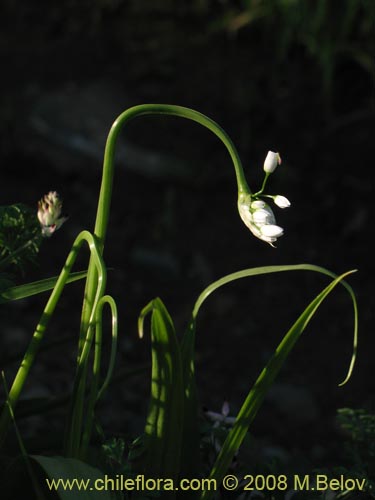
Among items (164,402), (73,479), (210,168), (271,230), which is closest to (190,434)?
(164,402)

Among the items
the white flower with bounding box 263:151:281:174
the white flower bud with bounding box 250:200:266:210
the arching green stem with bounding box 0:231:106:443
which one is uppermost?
the white flower with bounding box 263:151:281:174

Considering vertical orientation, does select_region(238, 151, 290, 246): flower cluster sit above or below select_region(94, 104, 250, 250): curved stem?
below

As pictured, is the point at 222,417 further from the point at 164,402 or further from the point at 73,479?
the point at 73,479

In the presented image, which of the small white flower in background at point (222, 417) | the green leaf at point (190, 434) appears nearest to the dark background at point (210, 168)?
the small white flower in background at point (222, 417)

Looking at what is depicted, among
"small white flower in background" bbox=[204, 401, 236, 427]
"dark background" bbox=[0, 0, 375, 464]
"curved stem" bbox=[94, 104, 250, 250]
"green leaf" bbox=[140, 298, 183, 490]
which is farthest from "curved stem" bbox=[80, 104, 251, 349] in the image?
Answer: "dark background" bbox=[0, 0, 375, 464]

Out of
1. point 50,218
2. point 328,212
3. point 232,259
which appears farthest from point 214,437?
point 328,212

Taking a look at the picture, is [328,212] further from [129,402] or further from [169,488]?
[169,488]

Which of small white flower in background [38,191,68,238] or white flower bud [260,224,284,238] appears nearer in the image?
white flower bud [260,224,284,238]

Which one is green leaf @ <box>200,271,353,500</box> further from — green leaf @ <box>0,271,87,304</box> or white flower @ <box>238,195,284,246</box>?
green leaf @ <box>0,271,87,304</box>
